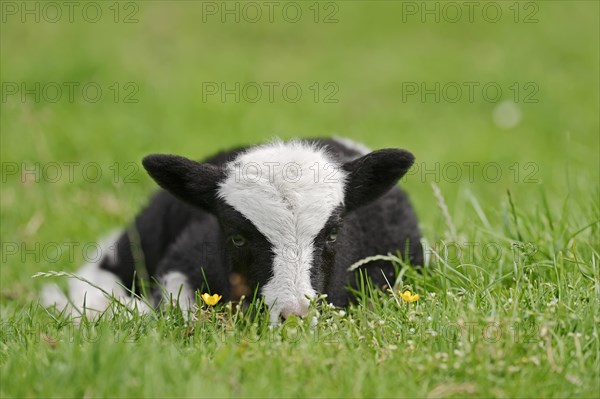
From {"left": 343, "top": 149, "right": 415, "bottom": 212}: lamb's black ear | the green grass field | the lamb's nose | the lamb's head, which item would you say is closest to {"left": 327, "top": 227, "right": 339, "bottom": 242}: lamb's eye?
the lamb's head

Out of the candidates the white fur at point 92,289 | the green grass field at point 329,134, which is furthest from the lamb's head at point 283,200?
the white fur at point 92,289

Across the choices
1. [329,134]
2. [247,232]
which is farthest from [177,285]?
[329,134]

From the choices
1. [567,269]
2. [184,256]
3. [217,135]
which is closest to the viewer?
[567,269]

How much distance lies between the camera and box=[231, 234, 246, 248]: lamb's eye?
6125mm

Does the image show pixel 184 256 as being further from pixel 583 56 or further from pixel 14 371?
pixel 583 56

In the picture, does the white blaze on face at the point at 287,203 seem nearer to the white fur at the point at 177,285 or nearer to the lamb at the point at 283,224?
the lamb at the point at 283,224

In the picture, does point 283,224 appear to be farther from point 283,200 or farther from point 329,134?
point 329,134

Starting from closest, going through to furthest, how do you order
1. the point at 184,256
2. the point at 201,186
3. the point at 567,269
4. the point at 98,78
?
the point at 567,269 → the point at 201,186 → the point at 184,256 → the point at 98,78

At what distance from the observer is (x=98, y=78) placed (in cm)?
1309

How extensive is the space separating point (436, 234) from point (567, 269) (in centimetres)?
170

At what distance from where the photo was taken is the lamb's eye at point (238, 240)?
6.12 m

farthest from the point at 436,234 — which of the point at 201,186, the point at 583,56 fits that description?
the point at 583,56

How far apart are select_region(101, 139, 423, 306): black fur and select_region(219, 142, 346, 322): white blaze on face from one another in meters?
0.08

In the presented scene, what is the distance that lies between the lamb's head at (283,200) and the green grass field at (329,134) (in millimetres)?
306
